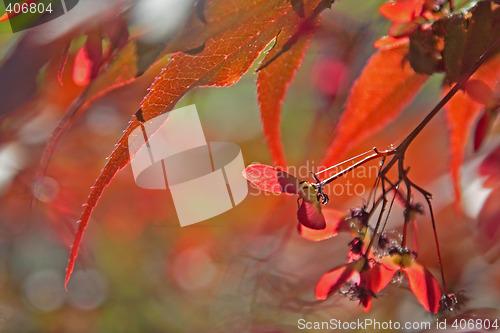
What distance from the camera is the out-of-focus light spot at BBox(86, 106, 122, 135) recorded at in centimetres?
62

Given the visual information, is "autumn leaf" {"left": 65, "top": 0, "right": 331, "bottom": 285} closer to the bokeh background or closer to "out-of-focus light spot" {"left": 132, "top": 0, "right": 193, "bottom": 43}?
"out-of-focus light spot" {"left": 132, "top": 0, "right": 193, "bottom": 43}

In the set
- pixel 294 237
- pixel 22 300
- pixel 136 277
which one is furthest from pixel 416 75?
pixel 22 300

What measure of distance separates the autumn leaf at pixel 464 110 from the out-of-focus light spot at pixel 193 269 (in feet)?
1.43

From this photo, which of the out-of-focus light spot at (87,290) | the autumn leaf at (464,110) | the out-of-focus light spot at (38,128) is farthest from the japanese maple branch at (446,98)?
the out-of-focus light spot at (87,290)

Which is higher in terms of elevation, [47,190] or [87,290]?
[47,190]

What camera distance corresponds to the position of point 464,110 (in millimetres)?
291

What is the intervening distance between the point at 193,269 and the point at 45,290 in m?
0.22

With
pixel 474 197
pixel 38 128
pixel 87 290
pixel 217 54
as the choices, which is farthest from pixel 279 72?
pixel 87 290

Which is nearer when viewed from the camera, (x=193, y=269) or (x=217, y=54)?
(x=217, y=54)

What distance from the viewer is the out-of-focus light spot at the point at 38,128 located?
539 millimetres

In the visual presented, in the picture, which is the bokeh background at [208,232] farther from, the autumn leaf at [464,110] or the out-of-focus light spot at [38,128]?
the autumn leaf at [464,110]

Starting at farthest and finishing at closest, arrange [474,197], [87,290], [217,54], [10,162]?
[87,290], [10,162], [474,197], [217,54]

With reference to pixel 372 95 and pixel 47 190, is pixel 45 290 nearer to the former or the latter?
pixel 47 190

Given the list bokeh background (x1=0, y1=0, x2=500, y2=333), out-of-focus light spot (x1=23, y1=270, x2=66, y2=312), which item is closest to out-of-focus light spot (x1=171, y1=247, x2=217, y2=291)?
bokeh background (x1=0, y1=0, x2=500, y2=333)
